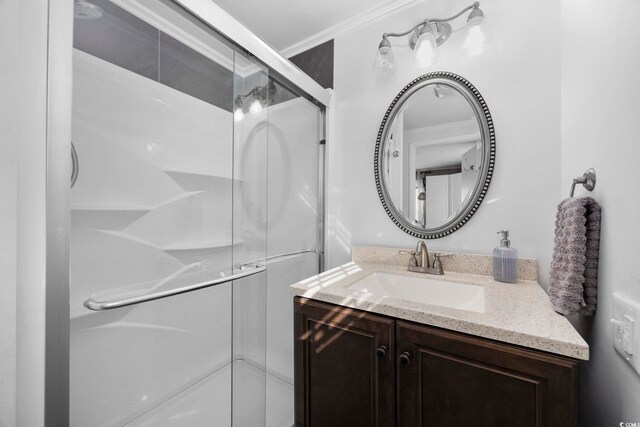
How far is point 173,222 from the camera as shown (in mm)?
967

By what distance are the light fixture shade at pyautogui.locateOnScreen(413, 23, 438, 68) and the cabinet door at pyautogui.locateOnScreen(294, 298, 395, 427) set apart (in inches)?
48.6

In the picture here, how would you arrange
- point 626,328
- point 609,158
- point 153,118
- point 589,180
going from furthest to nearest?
point 153,118, point 589,180, point 609,158, point 626,328

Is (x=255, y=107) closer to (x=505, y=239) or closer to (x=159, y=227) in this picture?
(x=159, y=227)

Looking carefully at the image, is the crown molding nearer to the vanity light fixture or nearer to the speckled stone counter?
the vanity light fixture

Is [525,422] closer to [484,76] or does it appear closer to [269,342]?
[269,342]

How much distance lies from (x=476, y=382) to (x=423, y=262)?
652 mm

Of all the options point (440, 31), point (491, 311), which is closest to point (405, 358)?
point (491, 311)

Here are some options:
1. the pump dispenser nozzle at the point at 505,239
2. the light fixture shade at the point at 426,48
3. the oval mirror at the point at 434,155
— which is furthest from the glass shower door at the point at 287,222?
the pump dispenser nozzle at the point at 505,239

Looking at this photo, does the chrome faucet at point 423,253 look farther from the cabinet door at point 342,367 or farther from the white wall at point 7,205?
the white wall at point 7,205

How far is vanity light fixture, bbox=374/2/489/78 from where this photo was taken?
1.22 m

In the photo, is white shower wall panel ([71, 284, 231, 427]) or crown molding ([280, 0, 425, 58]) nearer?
white shower wall panel ([71, 284, 231, 427])

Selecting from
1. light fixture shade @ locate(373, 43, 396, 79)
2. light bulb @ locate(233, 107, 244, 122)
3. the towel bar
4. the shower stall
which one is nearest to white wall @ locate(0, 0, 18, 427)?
the shower stall

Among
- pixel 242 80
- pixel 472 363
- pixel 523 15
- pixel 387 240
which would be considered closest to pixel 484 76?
pixel 523 15

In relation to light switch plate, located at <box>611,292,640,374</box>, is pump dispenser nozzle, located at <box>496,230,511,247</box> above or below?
above
